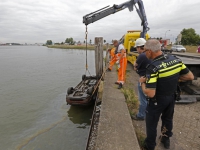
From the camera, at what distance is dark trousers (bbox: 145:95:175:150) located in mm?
2340

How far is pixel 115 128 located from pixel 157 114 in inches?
40.5

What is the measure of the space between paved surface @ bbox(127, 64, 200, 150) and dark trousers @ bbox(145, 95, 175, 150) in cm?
16

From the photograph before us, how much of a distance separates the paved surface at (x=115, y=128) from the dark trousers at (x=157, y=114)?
30 cm

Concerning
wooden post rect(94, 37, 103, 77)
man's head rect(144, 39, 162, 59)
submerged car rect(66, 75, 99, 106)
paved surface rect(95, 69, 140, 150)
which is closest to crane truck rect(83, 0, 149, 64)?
wooden post rect(94, 37, 103, 77)

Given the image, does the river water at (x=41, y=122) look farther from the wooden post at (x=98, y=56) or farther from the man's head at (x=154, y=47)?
the man's head at (x=154, y=47)

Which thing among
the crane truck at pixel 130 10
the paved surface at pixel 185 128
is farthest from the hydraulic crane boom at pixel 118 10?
the paved surface at pixel 185 128

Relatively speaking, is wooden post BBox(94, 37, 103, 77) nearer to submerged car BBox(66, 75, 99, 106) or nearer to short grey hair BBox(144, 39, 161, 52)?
submerged car BBox(66, 75, 99, 106)

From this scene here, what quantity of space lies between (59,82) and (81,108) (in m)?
5.97

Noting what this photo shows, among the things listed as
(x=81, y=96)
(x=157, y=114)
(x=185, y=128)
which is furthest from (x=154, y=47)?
(x=81, y=96)

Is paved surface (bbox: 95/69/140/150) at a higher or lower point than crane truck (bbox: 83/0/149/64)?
lower

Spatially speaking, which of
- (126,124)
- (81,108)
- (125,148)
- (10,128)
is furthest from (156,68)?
(10,128)

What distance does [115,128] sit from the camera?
3145 mm

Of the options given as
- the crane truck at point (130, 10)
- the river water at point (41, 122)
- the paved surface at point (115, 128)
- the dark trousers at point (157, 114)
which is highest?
the crane truck at point (130, 10)

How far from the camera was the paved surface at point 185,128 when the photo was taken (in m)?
2.88
